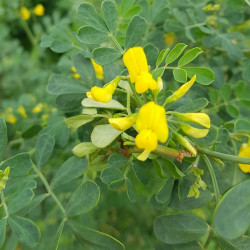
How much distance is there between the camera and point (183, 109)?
862mm

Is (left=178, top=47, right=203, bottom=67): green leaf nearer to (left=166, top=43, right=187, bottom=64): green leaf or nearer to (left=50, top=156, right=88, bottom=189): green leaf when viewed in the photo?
(left=166, top=43, right=187, bottom=64): green leaf

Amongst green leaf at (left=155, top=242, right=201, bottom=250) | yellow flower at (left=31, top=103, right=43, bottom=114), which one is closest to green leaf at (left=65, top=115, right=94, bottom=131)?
green leaf at (left=155, top=242, right=201, bottom=250)

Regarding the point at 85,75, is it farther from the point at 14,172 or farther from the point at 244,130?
the point at 244,130

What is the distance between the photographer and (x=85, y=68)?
41.3 inches

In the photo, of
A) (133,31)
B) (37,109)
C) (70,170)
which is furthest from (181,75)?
(37,109)

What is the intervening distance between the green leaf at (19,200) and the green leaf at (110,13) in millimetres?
459

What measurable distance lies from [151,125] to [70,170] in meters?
0.38

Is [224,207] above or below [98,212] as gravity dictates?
above

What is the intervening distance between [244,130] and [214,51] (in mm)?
604

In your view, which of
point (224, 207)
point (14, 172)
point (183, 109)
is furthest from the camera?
point (14, 172)

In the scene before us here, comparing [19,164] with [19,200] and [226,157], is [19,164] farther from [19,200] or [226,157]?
[226,157]

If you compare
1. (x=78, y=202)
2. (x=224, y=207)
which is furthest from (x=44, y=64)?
(x=224, y=207)

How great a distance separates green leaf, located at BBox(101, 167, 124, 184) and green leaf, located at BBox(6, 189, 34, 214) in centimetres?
18

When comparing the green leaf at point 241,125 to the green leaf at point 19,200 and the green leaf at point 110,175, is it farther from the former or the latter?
the green leaf at point 19,200
